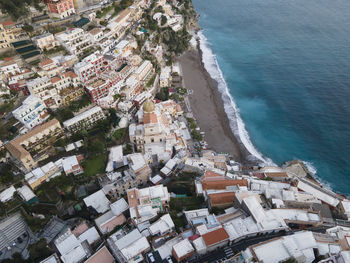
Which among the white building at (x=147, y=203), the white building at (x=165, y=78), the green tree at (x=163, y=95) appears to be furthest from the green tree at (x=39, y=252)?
the white building at (x=165, y=78)

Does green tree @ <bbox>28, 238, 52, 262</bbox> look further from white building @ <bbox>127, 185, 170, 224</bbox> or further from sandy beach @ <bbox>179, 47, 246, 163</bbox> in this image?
sandy beach @ <bbox>179, 47, 246, 163</bbox>

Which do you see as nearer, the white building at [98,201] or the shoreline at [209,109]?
the white building at [98,201]

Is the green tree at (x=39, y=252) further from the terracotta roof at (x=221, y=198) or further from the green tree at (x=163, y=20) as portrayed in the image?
the green tree at (x=163, y=20)

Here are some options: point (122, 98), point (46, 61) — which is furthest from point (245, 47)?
point (46, 61)

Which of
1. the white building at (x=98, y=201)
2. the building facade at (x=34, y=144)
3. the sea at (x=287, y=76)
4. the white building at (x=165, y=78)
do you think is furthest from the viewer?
the white building at (x=165, y=78)

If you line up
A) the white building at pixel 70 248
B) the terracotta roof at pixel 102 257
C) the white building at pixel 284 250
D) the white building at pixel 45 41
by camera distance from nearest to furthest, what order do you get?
the white building at pixel 284 250 < the terracotta roof at pixel 102 257 < the white building at pixel 70 248 < the white building at pixel 45 41

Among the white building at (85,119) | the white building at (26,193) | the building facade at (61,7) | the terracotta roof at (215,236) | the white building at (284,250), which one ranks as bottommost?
the white building at (284,250)

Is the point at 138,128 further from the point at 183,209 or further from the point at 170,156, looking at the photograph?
the point at 183,209
